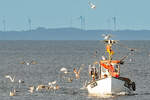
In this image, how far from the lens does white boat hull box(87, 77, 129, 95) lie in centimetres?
7176

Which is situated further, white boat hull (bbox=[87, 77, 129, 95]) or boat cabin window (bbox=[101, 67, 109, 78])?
boat cabin window (bbox=[101, 67, 109, 78])

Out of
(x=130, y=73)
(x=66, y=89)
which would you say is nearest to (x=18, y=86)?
(x=66, y=89)

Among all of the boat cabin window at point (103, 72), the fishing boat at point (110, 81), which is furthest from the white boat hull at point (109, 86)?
the boat cabin window at point (103, 72)

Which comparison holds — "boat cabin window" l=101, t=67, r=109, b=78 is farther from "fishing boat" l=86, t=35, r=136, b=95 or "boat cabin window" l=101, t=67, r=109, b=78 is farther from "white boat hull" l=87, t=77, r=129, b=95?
"white boat hull" l=87, t=77, r=129, b=95

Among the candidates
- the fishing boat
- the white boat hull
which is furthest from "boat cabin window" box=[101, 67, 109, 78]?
the white boat hull

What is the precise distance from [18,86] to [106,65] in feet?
59.9

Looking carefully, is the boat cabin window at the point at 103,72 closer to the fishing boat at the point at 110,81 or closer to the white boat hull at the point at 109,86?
the fishing boat at the point at 110,81

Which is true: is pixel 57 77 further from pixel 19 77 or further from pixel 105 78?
pixel 105 78

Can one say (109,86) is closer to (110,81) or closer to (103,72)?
(110,81)

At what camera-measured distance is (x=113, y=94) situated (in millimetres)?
73125

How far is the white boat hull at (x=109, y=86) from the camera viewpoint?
71.8m

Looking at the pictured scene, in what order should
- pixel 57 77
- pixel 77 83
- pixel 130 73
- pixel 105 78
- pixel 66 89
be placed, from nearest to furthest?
pixel 105 78, pixel 66 89, pixel 77 83, pixel 57 77, pixel 130 73

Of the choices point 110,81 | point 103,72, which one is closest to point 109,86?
point 110,81

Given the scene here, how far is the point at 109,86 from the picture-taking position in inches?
2842
